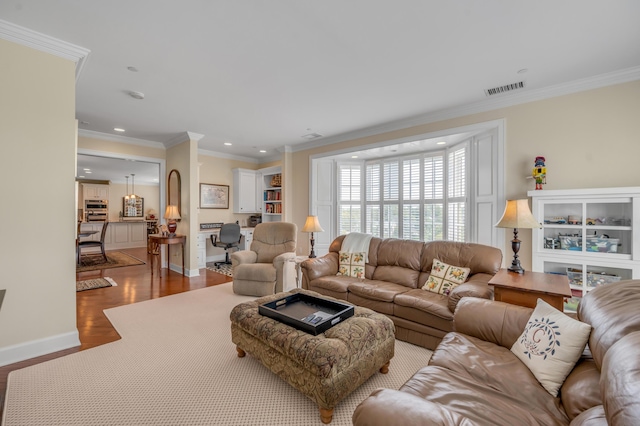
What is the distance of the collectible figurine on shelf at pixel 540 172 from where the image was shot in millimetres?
2973

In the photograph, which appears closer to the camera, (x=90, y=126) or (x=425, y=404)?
(x=425, y=404)

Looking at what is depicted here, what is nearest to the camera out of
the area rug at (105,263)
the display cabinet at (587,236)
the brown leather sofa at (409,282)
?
the brown leather sofa at (409,282)

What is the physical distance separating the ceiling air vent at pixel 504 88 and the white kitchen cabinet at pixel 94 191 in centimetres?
1161

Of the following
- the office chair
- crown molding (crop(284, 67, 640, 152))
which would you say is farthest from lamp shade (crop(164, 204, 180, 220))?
crown molding (crop(284, 67, 640, 152))

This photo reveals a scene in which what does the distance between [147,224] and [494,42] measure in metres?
10.3

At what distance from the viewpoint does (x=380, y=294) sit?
9.24 feet

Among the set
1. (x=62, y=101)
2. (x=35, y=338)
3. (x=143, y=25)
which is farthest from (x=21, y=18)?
(x=35, y=338)

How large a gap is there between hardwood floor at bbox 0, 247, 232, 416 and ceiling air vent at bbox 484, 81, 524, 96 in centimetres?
472

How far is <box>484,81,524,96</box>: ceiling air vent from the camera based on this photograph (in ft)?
9.75

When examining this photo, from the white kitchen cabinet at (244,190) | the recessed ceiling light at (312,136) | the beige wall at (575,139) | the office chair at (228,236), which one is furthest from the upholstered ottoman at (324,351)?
the white kitchen cabinet at (244,190)

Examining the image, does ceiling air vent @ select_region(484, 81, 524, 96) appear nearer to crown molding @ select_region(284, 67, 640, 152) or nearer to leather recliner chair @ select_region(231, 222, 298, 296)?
crown molding @ select_region(284, 67, 640, 152)

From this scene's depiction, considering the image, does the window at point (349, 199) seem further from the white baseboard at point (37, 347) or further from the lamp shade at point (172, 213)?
the white baseboard at point (37, 347)

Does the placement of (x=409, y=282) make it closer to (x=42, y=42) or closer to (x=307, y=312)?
(x=307, y=312)

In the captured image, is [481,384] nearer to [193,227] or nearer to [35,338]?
[35,338]
